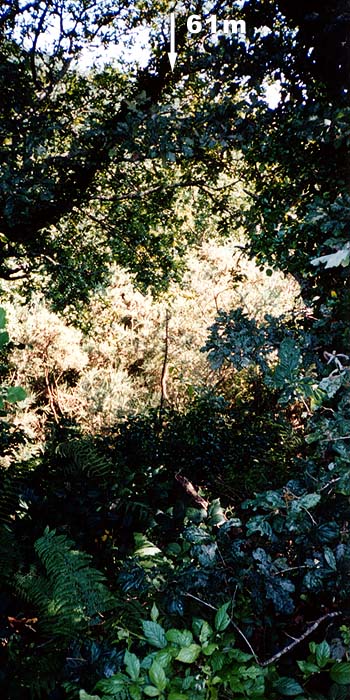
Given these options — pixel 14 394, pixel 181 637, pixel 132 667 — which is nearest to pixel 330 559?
pixel 181 637

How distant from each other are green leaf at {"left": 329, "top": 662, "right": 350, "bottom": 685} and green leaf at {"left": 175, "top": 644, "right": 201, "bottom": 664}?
0.36 meters

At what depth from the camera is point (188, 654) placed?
4.06 feet

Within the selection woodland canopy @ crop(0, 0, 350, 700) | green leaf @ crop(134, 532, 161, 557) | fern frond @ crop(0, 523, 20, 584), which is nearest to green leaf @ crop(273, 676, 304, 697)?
woodland canopy @ crop(0, 0, 350, 700)

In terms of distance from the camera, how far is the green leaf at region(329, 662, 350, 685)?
1236mm

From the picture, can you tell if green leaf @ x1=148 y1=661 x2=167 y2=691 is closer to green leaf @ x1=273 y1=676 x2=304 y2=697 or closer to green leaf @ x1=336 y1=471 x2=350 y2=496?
green leaf @ x1=273 y1=676 x2=304 y2=697

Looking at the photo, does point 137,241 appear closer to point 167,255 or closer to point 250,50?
point 167,255

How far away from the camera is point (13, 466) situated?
3328 mm

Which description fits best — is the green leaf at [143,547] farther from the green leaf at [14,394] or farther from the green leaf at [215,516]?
the green leaf at [14,394]

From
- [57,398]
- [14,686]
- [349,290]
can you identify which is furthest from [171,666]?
[57,398]

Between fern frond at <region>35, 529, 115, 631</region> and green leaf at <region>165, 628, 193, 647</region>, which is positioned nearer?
green leaf at <region>165, 628, 193, 647</region>

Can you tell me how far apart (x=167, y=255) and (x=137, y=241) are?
372mm

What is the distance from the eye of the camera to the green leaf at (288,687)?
128 cm

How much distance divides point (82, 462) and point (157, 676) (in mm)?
2349

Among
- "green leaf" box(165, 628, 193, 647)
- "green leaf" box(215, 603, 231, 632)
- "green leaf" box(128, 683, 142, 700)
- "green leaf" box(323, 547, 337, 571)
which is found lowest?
"green leaf" box(128, 683, 142, 700)
